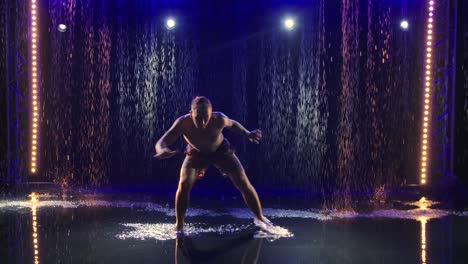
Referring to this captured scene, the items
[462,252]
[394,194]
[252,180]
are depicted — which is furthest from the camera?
[252,180]

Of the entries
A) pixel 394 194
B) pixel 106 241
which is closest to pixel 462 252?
pixel 106 241

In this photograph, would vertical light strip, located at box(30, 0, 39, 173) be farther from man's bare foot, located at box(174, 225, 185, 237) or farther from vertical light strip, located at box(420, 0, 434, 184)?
vertical light strip, located at box(420, 0, 434, 184)

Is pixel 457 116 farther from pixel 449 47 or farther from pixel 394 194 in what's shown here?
pixel 394 194

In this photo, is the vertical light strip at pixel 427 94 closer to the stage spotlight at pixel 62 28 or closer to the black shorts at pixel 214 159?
the black shorts at pixel 214 159

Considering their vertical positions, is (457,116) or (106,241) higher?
(457,116)

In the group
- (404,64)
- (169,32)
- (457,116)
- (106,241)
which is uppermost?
(169,32)

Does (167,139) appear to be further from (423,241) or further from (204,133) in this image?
(423,241)

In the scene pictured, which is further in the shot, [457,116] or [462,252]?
[457,116]

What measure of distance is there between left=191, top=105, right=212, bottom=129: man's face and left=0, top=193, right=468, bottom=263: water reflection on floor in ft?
3.84

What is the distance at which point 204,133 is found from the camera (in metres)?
5.36

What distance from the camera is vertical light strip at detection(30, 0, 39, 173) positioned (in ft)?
29.8

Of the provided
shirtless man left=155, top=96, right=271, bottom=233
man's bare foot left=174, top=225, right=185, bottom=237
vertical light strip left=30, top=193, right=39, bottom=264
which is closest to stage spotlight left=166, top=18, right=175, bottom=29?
vertical light strip left=30, top=193, right=39, bottom=264

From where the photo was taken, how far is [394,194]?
8.85 m

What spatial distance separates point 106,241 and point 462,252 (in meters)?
3.39
